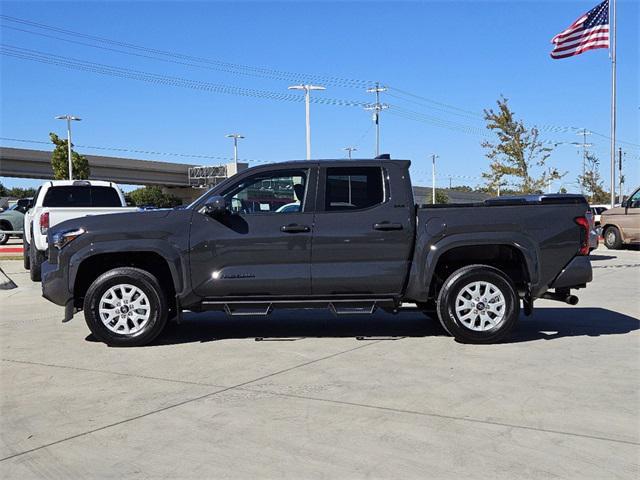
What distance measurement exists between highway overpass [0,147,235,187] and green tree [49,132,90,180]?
6.03 meters

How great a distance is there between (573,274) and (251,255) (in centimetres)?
349

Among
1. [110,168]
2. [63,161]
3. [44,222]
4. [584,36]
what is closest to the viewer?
[44,222]

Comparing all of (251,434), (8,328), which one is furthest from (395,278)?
(8,328)

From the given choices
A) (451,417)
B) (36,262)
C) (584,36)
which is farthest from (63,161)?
(451,417)

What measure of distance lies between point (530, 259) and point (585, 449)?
3.13 meters

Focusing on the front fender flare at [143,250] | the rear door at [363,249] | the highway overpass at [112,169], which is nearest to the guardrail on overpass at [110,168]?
the highway overpass at [112,169]

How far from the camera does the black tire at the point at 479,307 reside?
22.6 feet

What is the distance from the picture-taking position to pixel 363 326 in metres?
8.09

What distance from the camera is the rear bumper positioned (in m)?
6.96

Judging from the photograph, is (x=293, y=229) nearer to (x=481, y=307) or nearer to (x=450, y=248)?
(x=450, y=248)

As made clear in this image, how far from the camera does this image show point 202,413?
4.77m

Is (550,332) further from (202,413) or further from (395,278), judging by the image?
(202,413)

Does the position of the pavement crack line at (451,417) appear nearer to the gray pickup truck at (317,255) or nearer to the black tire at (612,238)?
the gray pickup truck at (317,255)

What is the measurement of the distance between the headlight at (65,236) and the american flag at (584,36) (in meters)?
23.7
